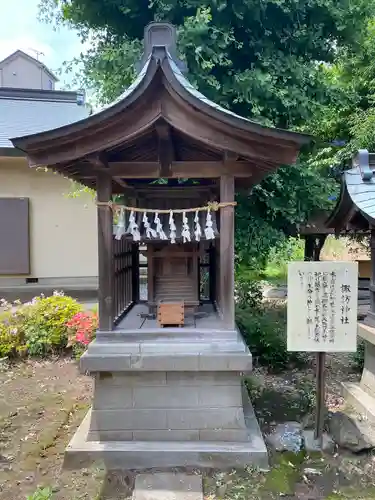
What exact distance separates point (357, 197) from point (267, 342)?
321 centimetres

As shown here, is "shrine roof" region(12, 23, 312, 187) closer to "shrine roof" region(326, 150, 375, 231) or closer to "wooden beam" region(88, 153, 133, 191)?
"wooden beam" region(88, 153, 133, 191)

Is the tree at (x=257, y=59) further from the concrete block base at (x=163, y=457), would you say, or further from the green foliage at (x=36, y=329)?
the concrete block base at (x=163, y=457)

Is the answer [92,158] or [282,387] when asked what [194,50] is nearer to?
[92,158]

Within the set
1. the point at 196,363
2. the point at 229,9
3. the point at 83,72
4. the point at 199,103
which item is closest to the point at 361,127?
the point at 229,9

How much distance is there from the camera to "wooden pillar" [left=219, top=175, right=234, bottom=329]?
12.3 feet

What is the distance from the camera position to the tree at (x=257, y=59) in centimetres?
650

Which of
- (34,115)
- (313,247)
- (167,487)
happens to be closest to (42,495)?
(167,487)

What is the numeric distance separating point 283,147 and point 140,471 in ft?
10.2

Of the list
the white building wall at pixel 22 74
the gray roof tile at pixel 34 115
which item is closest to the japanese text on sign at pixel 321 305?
the gray roof tile at pixel 34 115

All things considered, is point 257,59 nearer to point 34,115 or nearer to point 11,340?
point 11,340

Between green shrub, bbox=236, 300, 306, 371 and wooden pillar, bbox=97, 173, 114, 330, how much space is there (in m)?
3.77

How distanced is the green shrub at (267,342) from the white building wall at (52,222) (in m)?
4.43

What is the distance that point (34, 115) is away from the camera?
41.1 feet

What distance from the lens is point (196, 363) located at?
3.52 m
